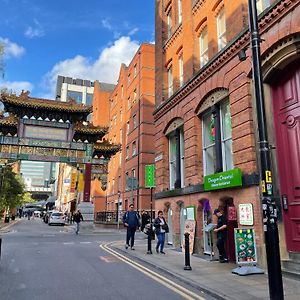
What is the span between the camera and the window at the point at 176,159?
54.0ft

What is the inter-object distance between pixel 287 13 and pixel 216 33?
488cm

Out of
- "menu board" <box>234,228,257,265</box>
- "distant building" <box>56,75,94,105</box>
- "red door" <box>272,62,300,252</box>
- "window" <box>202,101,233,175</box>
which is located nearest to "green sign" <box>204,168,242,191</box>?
"window" <box>202,101,233,175</box>

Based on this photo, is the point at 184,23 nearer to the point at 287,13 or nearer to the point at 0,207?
the point at 287,13

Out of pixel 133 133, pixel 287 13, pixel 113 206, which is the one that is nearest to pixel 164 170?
pixel 287 13

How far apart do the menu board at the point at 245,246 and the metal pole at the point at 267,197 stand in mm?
3785

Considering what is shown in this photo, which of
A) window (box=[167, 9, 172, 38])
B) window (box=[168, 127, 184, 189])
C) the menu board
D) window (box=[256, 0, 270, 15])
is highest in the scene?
window (box=[167, 9, 172, 38])

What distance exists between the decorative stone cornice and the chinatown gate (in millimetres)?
16644

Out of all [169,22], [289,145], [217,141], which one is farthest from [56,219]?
[289,145]

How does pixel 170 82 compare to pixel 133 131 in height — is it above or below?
below

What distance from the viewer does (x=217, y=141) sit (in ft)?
42.9

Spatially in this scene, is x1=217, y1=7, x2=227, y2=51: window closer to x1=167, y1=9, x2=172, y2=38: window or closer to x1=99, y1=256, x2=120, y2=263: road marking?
x1=167, y1=9, x2=172, y2=38: window

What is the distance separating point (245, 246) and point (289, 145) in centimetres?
318

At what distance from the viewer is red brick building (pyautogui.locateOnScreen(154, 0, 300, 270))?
970 cm

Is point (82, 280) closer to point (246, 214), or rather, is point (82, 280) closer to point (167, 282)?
point (167, 282)
